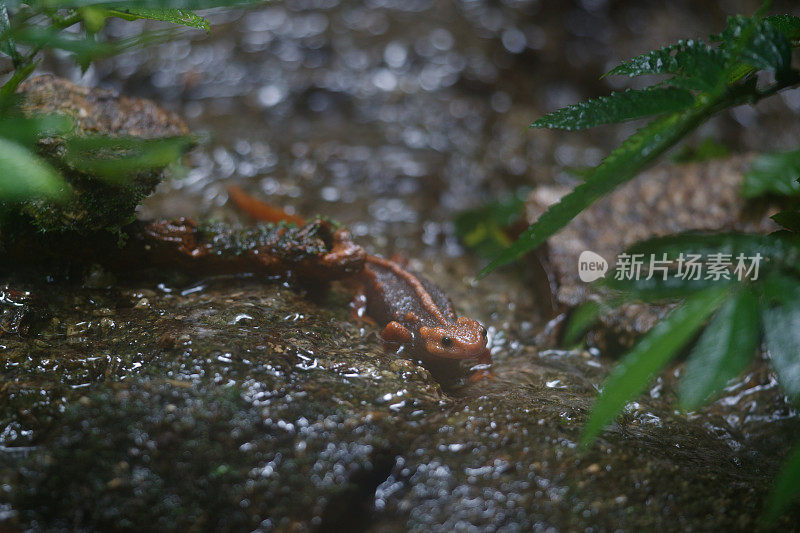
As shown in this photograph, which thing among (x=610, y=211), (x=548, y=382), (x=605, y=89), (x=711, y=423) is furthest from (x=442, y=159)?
(x=711, y=423)

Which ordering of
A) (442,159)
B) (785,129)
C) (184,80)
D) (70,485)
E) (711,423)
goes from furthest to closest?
(785,129), (184,80), (442,159), (711,423), (70,485)

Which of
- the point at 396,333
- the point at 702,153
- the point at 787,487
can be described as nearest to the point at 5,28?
the point at 396,333

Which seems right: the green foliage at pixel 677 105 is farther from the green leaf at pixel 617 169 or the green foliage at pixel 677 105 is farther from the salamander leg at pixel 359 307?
the salamander leg at pixel 359 307

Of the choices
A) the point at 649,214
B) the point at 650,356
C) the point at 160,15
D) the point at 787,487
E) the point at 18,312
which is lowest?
the point at 649,214

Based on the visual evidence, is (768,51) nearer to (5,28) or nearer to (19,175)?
(19,175)

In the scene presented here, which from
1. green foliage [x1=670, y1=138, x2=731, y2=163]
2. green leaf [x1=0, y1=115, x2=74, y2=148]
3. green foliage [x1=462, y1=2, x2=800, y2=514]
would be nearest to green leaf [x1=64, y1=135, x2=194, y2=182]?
green leaf [x1=0, y1=115, x2=74, y2=148]

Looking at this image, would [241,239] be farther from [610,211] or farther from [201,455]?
[610,211]

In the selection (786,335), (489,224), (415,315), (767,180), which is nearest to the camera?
(786,335)
